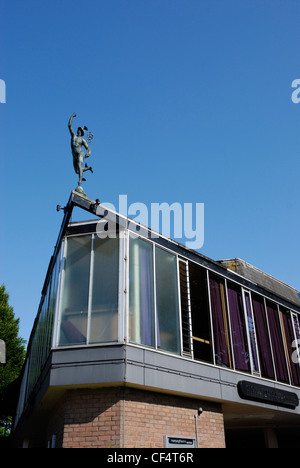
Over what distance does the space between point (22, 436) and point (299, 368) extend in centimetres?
1144

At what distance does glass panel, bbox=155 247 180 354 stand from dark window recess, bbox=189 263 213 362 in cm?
75

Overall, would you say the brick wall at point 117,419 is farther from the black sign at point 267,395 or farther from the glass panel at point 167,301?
the black sign at point 267,395

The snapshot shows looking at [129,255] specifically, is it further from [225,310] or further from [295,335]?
[295,335]

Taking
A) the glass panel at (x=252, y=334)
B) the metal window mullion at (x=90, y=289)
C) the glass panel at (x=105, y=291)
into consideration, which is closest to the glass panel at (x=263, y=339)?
the glass panel at (x=252, y=334)

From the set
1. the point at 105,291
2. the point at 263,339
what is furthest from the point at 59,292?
the point at 263,339

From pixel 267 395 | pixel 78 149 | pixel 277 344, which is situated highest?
pixel 78 149

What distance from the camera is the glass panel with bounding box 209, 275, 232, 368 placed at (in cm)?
1149

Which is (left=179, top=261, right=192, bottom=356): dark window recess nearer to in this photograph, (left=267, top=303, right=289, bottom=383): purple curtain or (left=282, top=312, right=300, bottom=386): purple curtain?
(left=267, top=303, right=289, bottom=383): purple curtain

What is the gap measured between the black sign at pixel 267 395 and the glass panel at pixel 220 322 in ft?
2.48

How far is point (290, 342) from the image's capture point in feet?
49.0

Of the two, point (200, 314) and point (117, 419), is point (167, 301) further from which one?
point (117, 419)

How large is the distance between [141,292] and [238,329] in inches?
168

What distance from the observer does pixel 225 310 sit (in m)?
12.4
